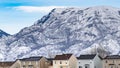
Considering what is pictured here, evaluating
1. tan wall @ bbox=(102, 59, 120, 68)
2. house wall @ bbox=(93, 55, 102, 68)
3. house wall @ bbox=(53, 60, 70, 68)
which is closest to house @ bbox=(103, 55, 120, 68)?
tan wall @ bbox=(102, 59, 120, 68)

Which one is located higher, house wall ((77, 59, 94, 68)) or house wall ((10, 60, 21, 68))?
house wall ((77, 59, 94, 68))

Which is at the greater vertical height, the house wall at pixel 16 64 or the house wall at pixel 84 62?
the house wall at pixel 84 62

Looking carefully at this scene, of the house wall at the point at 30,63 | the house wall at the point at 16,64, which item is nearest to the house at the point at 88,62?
the house wall at the point at 30,63

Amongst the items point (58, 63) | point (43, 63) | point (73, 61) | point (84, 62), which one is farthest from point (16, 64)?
point (84, 62)

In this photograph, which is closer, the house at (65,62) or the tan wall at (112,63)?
the house at (65,62)

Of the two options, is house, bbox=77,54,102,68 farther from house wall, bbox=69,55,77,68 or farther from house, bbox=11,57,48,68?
house, bbox=11,57,48,68

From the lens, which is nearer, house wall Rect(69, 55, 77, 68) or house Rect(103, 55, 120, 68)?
house wall Rect(69, 55, 77, 68)

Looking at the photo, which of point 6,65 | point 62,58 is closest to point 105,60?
point 62,58

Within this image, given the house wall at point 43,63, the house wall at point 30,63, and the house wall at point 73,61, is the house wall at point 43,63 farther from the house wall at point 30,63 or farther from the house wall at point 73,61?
the house wall at point 73,61

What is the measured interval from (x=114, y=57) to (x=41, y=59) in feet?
80.7

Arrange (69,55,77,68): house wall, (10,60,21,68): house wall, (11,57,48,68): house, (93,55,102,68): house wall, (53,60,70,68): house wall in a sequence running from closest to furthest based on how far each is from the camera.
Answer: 1. (53,60,70,68): house wall
2. (69,55,77,68): house wall
3. (93,55,102,68): house wall
4. (11,57,48,68): house
5. (10,60,21,68): house wall

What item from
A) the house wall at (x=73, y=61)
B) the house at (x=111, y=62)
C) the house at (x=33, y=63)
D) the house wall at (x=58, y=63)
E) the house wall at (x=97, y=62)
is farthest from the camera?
the house at (x=33, y=63)

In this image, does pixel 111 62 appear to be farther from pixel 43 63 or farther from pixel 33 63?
pixel 33 63

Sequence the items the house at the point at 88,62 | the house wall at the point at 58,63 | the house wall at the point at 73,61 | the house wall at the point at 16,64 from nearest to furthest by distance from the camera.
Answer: the house wall at the point at 58,63, the house wall at the point at 73,61, the house at the point at 88,62, the house wall at the point at 16,64
